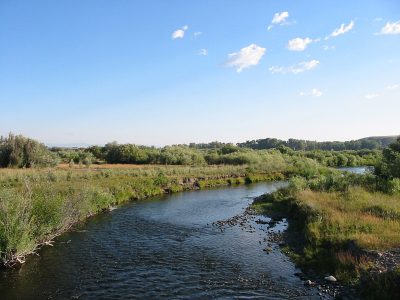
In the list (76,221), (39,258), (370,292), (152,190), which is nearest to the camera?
(370,292)

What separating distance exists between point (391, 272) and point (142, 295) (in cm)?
1040

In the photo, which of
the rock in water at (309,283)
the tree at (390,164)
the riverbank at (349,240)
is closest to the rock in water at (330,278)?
the riverbank at (349,240)

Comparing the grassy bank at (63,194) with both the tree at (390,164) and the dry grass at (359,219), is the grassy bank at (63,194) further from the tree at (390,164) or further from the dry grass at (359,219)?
the tree at (390,164)

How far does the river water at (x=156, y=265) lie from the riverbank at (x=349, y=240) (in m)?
1.38

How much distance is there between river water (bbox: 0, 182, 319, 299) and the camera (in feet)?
52.1

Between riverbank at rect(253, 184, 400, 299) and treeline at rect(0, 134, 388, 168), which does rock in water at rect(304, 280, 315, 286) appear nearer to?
riverbank at rect(253, 184, 400, 299)

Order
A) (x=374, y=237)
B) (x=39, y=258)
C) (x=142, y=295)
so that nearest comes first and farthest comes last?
(x=142, y=295) → (x=374, y=237) → (x=39, y=258)

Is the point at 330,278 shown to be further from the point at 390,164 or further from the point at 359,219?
the point at 390,164

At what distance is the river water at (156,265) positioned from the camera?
15891 millimetres

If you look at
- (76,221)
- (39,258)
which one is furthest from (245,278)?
(76,221)

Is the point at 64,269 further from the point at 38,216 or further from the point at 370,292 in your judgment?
the point at 370,292

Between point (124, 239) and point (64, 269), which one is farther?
point (124, 239)

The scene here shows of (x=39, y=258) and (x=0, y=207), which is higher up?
(x=0, y=207)

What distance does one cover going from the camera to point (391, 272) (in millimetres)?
14500
